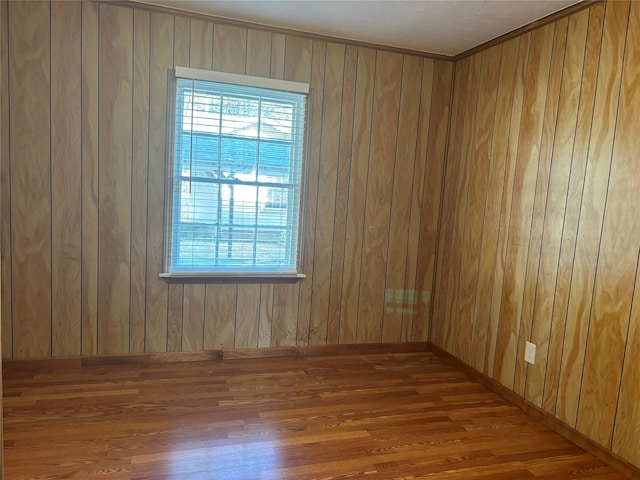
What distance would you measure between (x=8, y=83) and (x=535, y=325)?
11.7ft

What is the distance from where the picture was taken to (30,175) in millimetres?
2834

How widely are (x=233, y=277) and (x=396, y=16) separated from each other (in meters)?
2.08

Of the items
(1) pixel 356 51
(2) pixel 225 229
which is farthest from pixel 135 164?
(1) pixel 356 51

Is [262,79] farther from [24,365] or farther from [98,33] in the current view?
[24,365]

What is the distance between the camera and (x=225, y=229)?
3184mm

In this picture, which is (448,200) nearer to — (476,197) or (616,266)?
(476,197)

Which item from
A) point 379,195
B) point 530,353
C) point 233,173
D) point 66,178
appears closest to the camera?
point 530,353

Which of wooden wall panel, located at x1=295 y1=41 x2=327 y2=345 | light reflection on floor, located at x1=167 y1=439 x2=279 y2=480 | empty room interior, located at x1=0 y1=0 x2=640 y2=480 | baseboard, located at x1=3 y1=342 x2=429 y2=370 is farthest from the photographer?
wooden wall panel, located at x1=295 y1=41 x2=327 y2=345

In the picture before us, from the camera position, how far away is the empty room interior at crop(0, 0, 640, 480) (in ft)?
7.43

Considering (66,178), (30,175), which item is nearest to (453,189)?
(66,178)

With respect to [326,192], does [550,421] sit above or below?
below

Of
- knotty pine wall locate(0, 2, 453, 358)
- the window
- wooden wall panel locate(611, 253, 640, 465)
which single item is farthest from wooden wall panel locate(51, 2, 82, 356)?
wooden wall panel locate(611, 253, 640, 465)

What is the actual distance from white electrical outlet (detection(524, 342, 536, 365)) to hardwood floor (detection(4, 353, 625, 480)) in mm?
329

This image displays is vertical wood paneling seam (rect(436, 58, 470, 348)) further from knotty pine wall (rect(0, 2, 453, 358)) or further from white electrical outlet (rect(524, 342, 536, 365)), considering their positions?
white electrical outlet (rect(524, 342, 536, 365))
